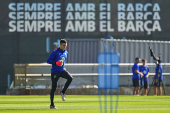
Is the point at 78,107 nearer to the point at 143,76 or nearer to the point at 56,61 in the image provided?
the point at 56,61

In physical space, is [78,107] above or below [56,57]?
below

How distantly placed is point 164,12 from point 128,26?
2891 millimetres

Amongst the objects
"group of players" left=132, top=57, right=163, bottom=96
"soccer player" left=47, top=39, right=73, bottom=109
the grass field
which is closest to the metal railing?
"group of players" left=132, top=57, right=163, bottom=96

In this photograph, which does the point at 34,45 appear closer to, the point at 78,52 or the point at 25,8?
the point at 25,8

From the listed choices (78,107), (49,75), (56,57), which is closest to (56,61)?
(56,57)

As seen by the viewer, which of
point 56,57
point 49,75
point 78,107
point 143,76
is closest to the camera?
point 56,57

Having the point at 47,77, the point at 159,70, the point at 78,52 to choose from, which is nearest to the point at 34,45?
the point at 78,52

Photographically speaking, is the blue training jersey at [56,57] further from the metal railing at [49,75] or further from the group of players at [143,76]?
the metal railing at [49,75]

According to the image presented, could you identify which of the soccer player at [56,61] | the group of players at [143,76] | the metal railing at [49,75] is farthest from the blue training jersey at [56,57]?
the metal railing at [49,75]

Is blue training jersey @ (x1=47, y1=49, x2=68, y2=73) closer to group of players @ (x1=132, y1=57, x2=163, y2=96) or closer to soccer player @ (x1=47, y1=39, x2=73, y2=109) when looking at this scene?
soccer player @ (x1=47, y1=39, x2=73, y2=109)

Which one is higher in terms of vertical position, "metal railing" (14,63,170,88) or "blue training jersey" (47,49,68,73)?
"blue training jersey" (47,49,68,73)

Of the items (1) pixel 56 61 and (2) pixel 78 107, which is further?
(2) pixel 78 107

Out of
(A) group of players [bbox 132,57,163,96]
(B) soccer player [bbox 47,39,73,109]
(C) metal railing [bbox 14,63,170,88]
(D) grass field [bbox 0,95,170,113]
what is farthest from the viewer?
(C) metal railing [bbox 14,63,170,88]

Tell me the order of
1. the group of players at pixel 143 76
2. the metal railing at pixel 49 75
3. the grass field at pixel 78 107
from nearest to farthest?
the grass field at pixel 78 107
the group of players at pixel 143 76
the metal railing at pixel 49 75
